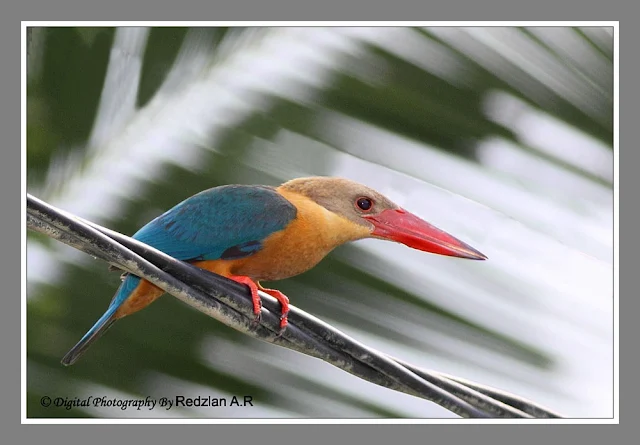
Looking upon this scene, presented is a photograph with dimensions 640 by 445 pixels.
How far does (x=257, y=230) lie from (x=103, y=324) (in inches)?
24.0

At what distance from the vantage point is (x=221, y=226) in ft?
9.15

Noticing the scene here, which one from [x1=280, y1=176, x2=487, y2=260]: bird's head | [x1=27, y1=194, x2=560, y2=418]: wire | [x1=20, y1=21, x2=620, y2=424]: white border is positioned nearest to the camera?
[x1=27, y1=194, x2=560, y2=418]: wire

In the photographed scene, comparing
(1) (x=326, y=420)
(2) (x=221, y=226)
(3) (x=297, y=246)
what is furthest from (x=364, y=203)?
(1) (x=326, y=420)

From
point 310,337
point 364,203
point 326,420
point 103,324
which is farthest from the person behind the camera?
point 326,420

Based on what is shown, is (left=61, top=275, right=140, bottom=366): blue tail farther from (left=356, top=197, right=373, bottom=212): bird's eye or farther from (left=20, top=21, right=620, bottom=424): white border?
(left=356, top=197, right=373, bottom=212): bird's eye

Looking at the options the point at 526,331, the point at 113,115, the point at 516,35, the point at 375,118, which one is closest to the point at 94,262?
the point at 113,115

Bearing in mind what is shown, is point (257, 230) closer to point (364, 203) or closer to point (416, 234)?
point (364, 203)

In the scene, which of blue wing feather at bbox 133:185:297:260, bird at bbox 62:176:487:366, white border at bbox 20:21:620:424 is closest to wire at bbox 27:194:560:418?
bird at bbox 62:176:487:366

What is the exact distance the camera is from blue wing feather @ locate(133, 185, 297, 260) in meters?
2.77

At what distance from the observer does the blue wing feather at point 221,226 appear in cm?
277

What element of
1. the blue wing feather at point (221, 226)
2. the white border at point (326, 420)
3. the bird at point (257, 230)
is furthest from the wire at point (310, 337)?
the white border at point (326, 420)

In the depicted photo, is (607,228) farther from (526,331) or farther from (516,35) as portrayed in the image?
(516,35)

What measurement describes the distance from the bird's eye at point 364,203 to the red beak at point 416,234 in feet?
0.10

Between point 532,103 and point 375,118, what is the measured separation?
66 centimetres
